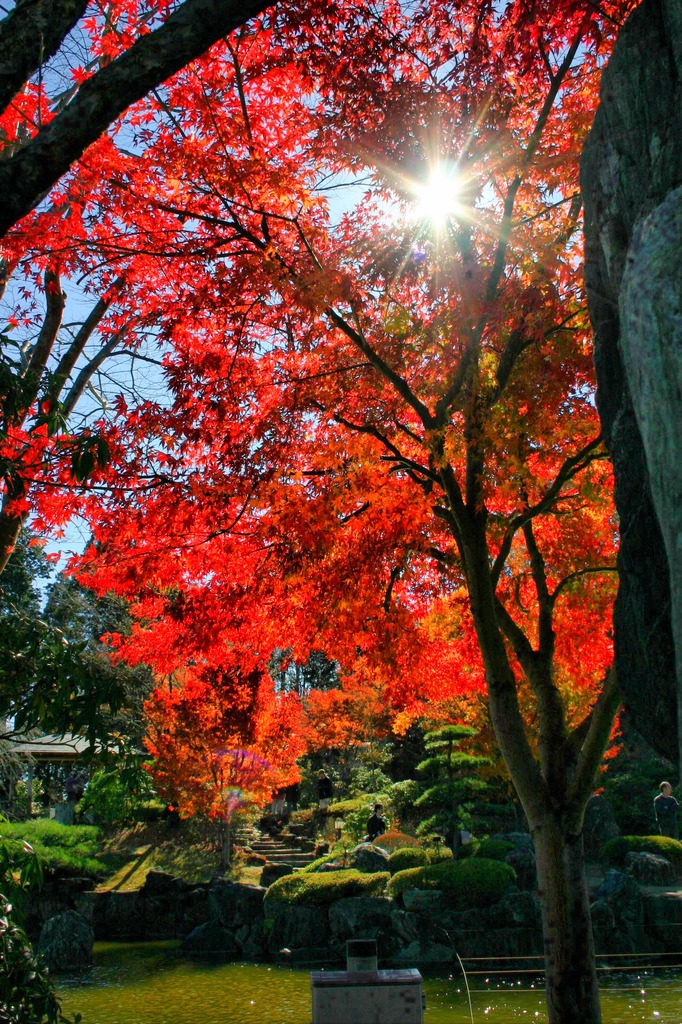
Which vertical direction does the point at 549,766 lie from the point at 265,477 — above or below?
below

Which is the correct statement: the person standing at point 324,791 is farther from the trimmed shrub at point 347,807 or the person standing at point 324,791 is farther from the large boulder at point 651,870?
the large boulder at point 651,870

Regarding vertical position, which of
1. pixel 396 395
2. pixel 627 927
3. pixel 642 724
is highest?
pixel 396 395

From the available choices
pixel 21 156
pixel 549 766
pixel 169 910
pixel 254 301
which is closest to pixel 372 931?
pixel 169 910

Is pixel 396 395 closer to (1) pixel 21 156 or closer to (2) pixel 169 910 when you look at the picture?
(1) pixel 21 156

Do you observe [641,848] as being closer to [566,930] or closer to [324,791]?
[324,791]

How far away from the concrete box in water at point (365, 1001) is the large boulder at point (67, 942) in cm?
1052

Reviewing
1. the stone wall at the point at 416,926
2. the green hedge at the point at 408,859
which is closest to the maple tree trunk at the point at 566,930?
the stone wall at the point at 416,926

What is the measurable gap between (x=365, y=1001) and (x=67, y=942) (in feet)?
36.2

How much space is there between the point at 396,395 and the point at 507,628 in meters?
2.59

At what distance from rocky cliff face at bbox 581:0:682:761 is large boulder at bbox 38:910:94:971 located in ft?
44.2

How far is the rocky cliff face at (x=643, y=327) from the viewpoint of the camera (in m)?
2.47

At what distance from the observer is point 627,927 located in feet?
41.3

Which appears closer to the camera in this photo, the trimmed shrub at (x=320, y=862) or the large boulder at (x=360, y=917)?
the large boulder at (x=360, y=917)

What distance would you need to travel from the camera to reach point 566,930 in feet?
19.7
